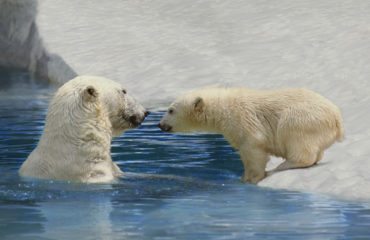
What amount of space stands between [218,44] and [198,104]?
8602 millimetres

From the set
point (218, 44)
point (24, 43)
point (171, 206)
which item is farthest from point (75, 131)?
point (24, 43)

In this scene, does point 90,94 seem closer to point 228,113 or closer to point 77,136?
point 77,136

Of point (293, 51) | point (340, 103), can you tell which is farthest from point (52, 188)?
point (293, 51)

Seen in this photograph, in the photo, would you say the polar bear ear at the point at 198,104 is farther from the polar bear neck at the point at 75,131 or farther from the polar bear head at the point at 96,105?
the polar bear neck at the point at 75,131

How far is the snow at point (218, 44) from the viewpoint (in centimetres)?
1342

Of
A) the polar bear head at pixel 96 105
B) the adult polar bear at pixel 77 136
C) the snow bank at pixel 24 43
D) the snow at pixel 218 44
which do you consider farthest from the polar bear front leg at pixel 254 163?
the snow bank at pixel 24 43

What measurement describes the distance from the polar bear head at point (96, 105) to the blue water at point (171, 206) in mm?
548

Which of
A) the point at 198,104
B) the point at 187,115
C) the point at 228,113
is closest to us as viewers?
the point at 228,113

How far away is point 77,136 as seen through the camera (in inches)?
283

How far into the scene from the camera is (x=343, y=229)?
545cm

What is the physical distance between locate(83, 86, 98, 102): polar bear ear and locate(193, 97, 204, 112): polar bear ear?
1180 millimetres

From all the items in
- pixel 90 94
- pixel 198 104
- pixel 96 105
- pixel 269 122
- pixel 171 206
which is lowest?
pixel 171 206

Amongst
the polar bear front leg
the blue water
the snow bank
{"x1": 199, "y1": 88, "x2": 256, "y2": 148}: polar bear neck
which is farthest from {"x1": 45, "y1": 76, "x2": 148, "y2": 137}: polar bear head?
the snow bank

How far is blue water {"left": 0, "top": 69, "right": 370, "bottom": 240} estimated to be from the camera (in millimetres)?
5449
